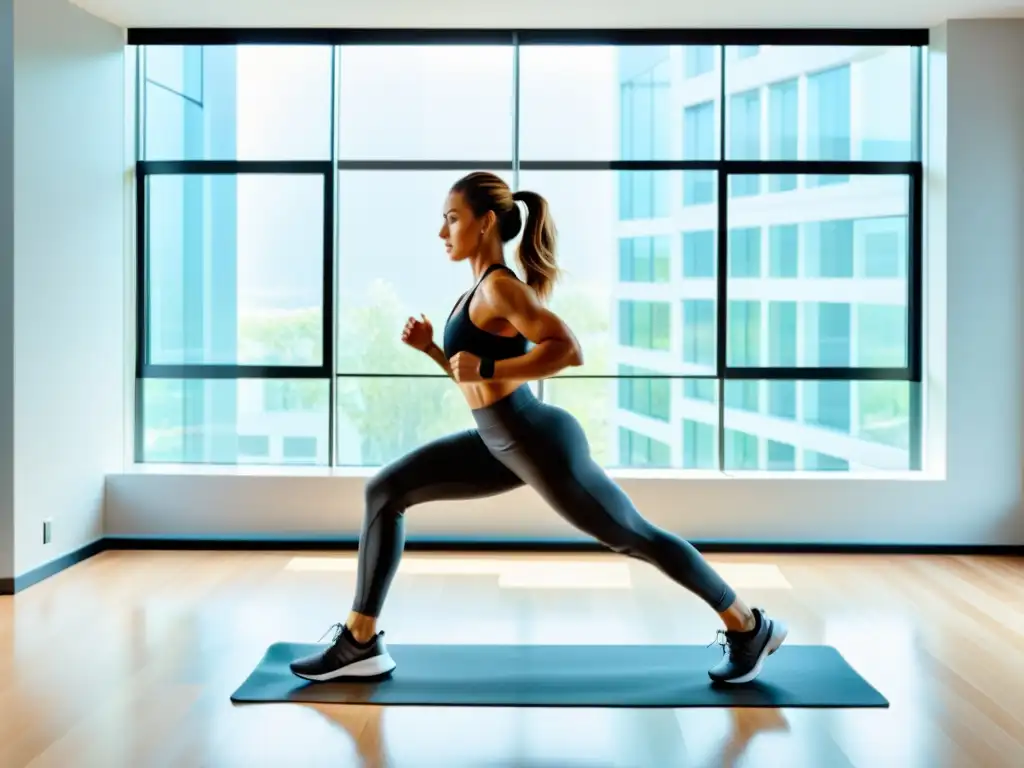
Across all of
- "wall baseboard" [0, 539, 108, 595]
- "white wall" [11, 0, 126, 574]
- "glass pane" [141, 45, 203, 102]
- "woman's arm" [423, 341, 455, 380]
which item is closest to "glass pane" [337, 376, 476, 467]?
"white wall" [11, 0, 126, 574]

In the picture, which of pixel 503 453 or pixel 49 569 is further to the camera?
pixel 49 569

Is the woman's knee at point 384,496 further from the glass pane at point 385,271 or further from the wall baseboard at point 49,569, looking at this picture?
the glass pane at point 385,271

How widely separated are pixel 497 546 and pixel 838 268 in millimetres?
2253

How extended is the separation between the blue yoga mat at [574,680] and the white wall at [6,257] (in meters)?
1.62

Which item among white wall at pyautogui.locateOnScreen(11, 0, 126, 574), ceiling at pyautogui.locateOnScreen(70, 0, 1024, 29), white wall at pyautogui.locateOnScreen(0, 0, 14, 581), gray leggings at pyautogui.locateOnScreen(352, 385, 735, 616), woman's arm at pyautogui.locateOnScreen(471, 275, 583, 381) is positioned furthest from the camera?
ceiling at pyautogui.locateOnScreen(70, 0, 1024, 29)

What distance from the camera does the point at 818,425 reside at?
580 cm

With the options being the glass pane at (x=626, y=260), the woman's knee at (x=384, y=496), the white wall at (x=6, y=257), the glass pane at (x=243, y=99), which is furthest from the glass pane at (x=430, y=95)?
the woman's knee at (x=384, y=496)

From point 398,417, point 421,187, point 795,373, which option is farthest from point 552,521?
point 421,187

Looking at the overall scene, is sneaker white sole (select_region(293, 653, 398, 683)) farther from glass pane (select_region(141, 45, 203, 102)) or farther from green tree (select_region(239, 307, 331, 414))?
glass pane (select_region(141, 45, 203, 102))

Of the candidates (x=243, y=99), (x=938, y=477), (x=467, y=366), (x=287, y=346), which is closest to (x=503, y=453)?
(x=467, y=366)

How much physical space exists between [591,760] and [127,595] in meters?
2.55

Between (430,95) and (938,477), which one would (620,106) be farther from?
(938,477)

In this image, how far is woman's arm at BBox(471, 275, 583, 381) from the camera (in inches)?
117

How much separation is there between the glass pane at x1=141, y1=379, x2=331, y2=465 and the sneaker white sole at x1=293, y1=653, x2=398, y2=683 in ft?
8.59
